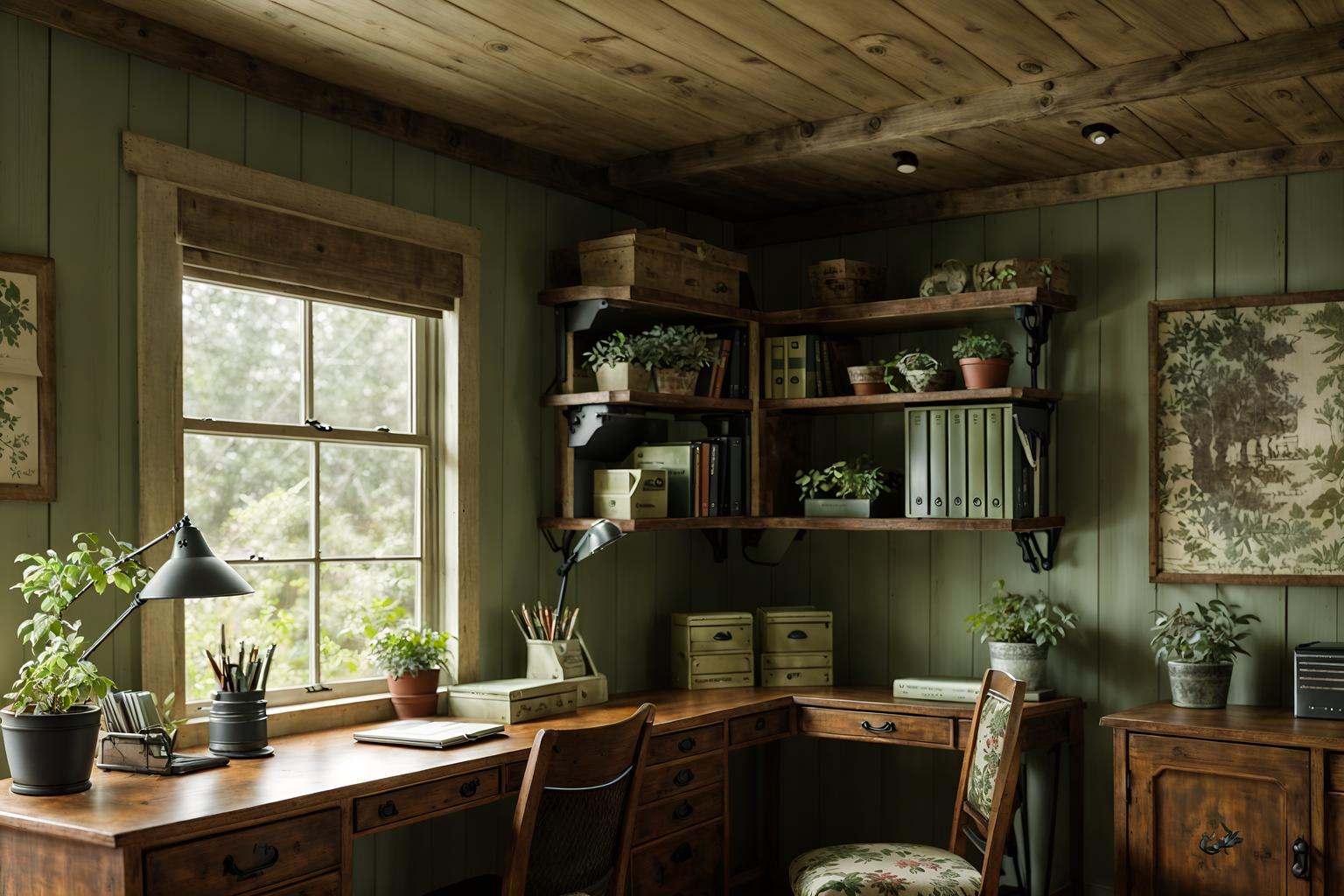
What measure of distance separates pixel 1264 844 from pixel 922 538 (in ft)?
5.18

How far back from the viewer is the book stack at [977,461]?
4.08 m

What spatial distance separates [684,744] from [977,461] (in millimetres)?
1299

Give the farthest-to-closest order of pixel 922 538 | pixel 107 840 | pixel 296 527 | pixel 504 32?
pixel 922 538 < pixel 296 527 < pixel 504 32 < pixel 107 840

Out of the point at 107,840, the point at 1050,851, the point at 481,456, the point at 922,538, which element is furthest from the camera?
the point at 922,538

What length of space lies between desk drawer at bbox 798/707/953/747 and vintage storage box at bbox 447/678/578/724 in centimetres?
88

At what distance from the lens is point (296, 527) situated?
3.56 m

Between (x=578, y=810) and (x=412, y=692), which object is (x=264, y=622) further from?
(x=578, y=810)

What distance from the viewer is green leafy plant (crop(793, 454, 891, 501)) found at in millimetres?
4371

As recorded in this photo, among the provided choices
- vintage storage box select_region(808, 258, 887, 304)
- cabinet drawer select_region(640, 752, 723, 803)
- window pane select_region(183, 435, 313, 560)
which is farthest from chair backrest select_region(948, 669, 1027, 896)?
window pane select_region(183, 435, 313, 560)

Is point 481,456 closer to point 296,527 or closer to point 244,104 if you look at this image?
point 296,527

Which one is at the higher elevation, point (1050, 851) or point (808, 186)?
point (808, 186)

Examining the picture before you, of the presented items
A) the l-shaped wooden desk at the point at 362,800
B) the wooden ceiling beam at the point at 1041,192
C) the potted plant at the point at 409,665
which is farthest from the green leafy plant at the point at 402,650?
the wooden ceiling beam at the point at 1041,192

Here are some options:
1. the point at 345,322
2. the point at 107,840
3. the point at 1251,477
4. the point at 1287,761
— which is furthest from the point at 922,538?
the point at 107,840

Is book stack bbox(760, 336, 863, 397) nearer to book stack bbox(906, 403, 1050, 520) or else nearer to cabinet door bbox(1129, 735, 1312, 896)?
book stack bbox(906, 403, 1050, 520)
